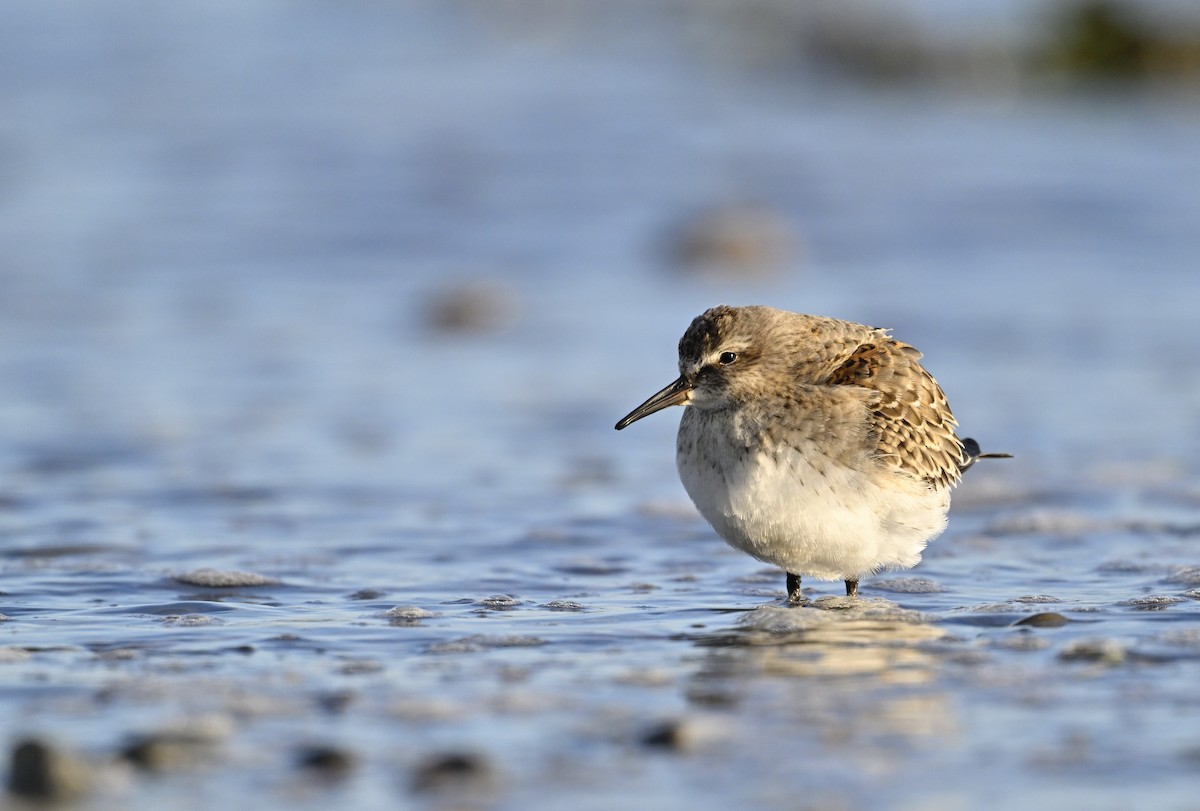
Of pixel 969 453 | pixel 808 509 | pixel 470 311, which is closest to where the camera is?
pixel 808 509

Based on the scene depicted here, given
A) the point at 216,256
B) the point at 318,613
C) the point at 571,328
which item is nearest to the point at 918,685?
the point at 318,613

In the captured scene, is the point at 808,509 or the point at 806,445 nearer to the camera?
the point at 808,509

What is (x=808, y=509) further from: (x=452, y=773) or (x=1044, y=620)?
(x=452, y=773)

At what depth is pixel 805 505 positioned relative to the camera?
5648 mm

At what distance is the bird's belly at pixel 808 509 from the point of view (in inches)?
222

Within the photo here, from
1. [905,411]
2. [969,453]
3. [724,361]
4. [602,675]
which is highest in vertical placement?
[724,361]

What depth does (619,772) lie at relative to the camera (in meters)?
3.98

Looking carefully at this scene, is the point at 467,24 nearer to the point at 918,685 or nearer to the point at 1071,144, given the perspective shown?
the point at 1071,144

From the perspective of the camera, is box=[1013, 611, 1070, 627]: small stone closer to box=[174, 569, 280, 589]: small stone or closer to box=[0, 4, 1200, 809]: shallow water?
box=[0, 4, 1200, 809]: shallow water

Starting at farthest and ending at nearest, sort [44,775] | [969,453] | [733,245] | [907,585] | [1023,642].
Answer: [733,245] < [969,453] < [907,585] < [1023,642] < [44,775]

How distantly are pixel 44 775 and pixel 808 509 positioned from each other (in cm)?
273

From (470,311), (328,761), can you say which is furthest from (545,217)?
(328,761)

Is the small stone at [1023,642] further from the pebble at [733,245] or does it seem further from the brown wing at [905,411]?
the pebble at [733,245]

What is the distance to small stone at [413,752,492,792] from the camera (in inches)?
153
